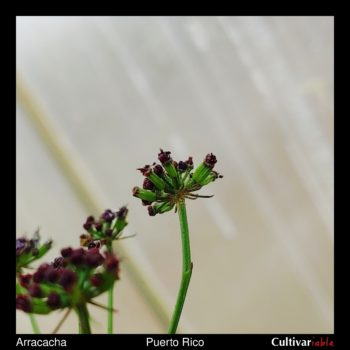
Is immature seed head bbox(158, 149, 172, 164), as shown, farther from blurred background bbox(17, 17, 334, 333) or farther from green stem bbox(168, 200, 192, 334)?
blurred background bbox(17, 17, 334, 333)

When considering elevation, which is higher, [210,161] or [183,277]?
[210,161]

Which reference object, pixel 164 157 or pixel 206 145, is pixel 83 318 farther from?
pixel 206 145

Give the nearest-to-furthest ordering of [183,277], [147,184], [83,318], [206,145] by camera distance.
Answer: [83,318]
[183,277]
[147,184]
[206,145]

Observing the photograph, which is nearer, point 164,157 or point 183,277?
point 183,277

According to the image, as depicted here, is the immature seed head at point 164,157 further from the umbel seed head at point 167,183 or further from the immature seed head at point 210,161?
the immature seed head at point 210,161

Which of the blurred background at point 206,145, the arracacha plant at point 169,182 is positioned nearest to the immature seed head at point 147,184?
the arracacha plant at point 169,182

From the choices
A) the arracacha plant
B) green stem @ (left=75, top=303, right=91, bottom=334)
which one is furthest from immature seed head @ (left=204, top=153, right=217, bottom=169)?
green stem @ (left=75, top=303, right=91, bottom=334)

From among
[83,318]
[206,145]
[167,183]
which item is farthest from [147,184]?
[206,145]
